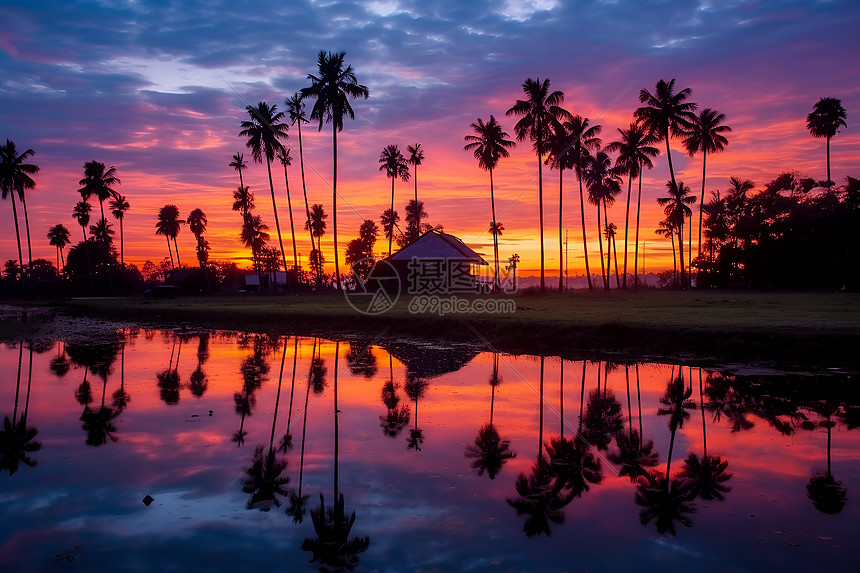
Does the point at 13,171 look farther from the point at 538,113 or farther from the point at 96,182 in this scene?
the point at 538,113

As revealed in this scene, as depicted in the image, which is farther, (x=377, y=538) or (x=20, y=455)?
(x=20, y=455)

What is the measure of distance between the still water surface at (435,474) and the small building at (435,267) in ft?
136

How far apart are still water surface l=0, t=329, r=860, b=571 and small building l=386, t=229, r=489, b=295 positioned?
4145 centimetres

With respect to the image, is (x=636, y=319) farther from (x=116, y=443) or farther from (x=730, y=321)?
(x=116, y=443)

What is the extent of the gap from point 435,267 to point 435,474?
49.6 metres

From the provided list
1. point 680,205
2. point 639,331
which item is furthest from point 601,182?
point 639,331

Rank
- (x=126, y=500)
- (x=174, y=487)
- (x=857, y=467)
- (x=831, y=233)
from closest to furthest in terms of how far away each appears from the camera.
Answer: (x=126, y=500) → (x=174, y=487) → (x=857, y=467) → (x=831, y=233)

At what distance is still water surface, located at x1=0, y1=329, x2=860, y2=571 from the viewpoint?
5820 mm

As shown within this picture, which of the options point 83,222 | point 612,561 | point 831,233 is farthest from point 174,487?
point 83,222

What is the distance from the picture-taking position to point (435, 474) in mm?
8086

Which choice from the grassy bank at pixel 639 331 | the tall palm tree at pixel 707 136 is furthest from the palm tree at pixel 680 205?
the grassy bank at pixel 639 331

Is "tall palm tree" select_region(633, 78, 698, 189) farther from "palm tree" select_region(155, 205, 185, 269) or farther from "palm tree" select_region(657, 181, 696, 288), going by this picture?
"palm tree" select_region(155, 205, 185, 269)

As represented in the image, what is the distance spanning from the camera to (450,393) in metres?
13.8

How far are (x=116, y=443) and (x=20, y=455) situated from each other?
4.16 ft
